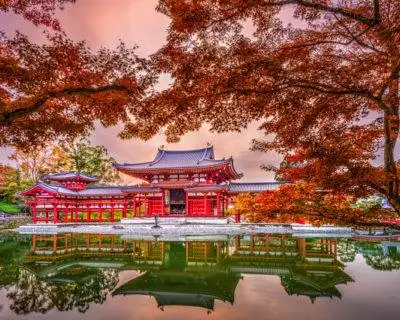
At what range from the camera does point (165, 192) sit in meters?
27.8

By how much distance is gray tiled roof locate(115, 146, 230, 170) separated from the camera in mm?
27294

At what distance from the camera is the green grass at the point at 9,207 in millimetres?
38088

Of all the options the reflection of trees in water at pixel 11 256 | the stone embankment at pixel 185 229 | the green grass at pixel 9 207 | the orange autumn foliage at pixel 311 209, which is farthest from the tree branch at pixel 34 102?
the green grass at pixel 9 207

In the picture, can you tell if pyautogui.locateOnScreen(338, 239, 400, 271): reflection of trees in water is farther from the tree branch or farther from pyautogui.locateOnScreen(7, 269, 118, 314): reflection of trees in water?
the tree branch

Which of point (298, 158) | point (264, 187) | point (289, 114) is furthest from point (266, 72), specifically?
point (264, 187)

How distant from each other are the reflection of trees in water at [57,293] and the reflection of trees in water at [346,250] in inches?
405

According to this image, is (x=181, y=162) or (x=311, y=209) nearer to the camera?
(x=311, y=209)

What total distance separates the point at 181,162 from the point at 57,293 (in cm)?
2094

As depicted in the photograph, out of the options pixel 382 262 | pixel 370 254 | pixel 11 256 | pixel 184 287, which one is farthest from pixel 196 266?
pixel 11 256

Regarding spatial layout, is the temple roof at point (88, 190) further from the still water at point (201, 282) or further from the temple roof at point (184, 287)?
the temple roof at point (184, 287)

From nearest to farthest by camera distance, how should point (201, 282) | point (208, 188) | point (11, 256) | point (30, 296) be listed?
1. point (30, 296)
2. point (201, 282)
3. point (11, 256)
4. point (208, 188)

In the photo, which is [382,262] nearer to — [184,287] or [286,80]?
[184,287]

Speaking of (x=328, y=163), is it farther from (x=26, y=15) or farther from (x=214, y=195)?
(x=214, y=195)

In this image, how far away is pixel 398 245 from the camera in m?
17.0
